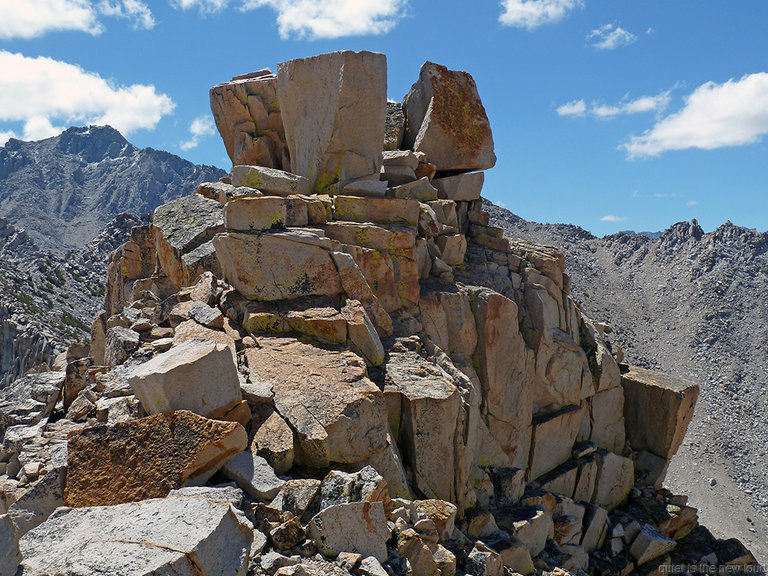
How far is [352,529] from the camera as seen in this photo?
7422 mm

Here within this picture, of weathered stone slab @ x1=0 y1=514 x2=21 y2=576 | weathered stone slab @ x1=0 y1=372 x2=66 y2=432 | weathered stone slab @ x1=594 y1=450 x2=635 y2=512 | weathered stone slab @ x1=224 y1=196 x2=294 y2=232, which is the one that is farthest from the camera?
weathered stone slab @ x1=594 y1=450 x2=635 y2=512

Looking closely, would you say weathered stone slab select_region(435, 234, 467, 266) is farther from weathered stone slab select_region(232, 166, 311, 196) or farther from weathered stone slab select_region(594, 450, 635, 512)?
weathered stone slab select_region(594, 450, 635, 512)

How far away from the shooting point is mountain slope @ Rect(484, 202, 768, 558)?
58.4 meters

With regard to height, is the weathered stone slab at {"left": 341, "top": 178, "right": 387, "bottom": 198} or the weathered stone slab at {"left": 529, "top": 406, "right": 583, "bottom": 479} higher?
the weathered stone slab at {"left": 341, "top": 178, "right": 387, "bottom": 198}

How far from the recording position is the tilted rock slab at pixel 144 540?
5.62m

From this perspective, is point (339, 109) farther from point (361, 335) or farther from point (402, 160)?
point (361, 335)

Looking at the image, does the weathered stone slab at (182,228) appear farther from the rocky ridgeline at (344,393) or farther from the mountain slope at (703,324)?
the mountain slope at (703,324)

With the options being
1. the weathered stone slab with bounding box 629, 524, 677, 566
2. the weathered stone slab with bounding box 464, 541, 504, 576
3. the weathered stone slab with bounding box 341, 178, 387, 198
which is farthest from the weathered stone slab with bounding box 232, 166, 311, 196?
the weathered stone slab with bounding box 629, 524, 677, 566

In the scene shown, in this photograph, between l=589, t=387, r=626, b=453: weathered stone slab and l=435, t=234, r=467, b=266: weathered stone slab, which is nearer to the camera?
l=435, t=234, r=467, b=266: weathered stone slab

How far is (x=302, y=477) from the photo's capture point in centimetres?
903

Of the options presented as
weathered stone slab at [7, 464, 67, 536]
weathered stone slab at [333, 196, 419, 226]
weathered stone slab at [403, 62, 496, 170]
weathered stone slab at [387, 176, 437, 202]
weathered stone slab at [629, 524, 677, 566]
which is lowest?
weathered stone slab at [629, 524, 677, 566]

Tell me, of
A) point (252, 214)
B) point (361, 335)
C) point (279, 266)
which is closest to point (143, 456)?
point (361, 335)

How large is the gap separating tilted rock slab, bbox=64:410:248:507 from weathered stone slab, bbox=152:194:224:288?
29.9ft

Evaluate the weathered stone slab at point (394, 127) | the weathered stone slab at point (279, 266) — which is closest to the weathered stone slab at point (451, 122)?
the weathered stone slab at point (394, 127)
